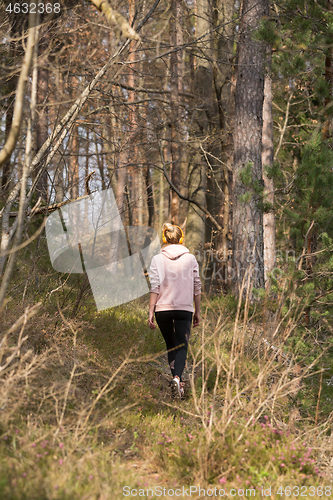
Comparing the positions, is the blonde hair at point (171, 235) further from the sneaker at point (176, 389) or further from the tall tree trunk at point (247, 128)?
the tall tree trunk at point (247, 128)

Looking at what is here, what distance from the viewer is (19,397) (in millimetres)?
3107

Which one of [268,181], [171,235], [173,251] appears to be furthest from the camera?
[268,181]

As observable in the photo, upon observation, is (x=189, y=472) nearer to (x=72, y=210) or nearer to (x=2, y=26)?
(x=72, y=210)

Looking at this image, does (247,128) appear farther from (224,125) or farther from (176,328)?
(176,328)

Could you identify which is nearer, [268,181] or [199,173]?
[268,181]

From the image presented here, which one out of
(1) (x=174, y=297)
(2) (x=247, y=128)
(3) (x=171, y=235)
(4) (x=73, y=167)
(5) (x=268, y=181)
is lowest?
(1) (x=174, y=297)

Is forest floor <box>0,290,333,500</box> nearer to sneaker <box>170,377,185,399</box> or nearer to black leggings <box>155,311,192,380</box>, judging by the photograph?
sneaker <box>170,377,185,399</box>

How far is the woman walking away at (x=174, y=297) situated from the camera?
4.71 metres

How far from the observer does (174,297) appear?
185 inches

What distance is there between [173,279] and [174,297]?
0.21 m

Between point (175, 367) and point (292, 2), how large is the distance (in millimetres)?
5269

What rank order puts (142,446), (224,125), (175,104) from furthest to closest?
1. (224,125)
2. (175,104)
3. (142,446)

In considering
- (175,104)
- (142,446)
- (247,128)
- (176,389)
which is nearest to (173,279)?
(176,389)

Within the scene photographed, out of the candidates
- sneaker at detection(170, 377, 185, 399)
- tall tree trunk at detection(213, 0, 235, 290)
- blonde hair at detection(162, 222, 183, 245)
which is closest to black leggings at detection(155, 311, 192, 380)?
sneaker at detection(170, 377, 185, 399)
